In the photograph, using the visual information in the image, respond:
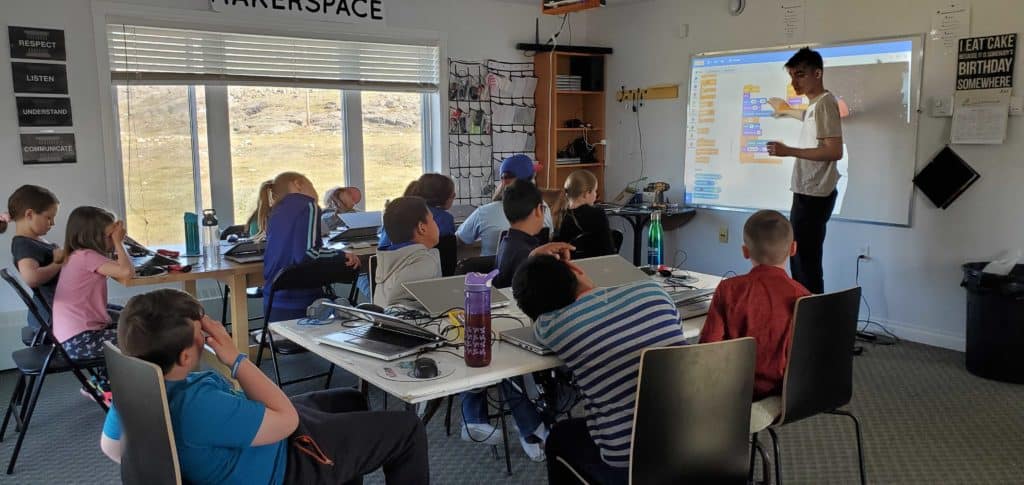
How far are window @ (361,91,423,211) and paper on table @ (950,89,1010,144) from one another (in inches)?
137

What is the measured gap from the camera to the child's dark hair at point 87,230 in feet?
10.4

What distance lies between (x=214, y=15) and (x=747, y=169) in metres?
3.59

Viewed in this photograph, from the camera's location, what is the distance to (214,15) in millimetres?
4723

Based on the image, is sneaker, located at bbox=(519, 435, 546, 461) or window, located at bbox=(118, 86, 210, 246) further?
window, located at bbox=(118, 86, 210, 246)

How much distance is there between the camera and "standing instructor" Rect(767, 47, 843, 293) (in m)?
4.35

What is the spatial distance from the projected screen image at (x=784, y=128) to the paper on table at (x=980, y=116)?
25cm

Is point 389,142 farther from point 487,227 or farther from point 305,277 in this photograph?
point 305,277

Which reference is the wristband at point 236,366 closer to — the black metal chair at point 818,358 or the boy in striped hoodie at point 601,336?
the boy in striped hoodie at point 601,336

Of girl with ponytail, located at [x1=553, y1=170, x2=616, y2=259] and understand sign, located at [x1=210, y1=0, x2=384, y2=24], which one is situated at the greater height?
understand sign, located at [x1=210, y1=0, x2=384, y2=24]

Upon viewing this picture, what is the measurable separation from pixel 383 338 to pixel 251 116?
3.31m

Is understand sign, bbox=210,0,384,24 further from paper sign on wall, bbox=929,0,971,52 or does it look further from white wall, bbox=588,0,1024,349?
paper sign on wall, bbox=929,0,971,52

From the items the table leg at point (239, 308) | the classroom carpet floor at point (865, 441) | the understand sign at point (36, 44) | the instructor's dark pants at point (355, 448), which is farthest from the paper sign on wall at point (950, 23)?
the understand sign at point (36, 44)

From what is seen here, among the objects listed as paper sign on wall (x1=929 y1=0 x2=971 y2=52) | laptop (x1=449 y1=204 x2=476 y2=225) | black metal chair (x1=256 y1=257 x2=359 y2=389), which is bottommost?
black metal chair (x1=256 y1=257 x2=359 y2=389)

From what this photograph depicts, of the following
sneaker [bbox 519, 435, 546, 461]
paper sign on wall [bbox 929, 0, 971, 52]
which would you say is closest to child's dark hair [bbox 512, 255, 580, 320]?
sneaker [bbox 519, 435, 546, 461]
